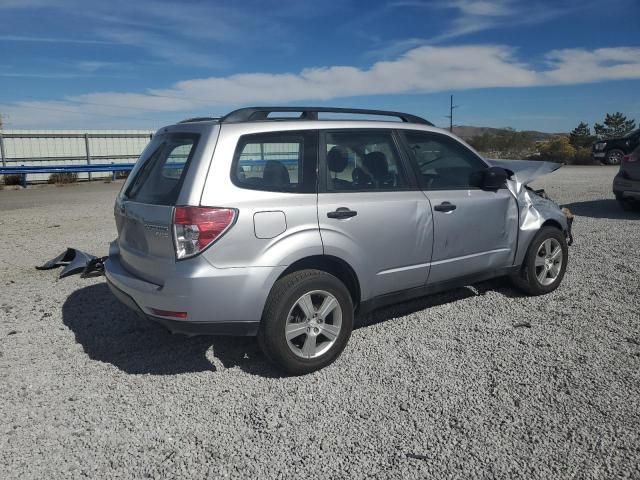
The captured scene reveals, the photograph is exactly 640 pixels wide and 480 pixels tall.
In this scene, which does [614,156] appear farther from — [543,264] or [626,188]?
[543,264]

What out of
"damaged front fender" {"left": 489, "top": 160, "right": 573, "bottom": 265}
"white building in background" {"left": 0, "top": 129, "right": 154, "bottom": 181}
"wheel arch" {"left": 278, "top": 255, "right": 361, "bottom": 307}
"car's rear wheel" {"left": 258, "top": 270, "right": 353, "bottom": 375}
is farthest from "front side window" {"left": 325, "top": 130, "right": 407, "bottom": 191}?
"white building in background" {"left": 0, "top": 129, "right": 154, "bottom": 181}

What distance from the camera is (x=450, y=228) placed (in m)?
4.43

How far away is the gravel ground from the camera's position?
2.77 meters

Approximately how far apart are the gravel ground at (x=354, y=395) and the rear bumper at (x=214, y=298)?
47 cm

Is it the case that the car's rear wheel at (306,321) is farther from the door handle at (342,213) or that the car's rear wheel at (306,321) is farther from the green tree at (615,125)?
the green tree at (615,125)

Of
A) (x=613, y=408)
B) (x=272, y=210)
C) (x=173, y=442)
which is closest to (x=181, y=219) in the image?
(x=272, y=210)

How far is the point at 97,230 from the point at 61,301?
4477 millimetres

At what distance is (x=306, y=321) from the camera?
366cm

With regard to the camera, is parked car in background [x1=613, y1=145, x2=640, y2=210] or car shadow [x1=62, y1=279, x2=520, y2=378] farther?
parked car in background [x1=613, y1=145, x2=640, y2=210]

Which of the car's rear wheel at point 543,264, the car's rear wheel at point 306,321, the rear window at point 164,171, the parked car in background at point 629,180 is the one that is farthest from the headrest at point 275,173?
→ the parked car in background at point 629,180

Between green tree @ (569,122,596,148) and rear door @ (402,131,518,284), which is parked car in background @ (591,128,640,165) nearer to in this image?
green tree @ (569,122,596,148)

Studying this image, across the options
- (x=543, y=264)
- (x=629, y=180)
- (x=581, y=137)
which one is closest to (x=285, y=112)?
(x=543, y=264)

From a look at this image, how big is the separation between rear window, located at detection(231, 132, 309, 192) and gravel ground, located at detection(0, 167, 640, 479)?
4.38 ft

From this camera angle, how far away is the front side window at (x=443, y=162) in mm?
4418
